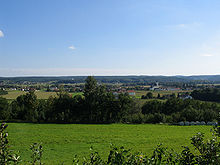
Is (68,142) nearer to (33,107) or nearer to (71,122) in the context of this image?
(71,122)

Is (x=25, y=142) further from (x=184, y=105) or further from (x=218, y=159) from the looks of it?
(x=184, y=105)

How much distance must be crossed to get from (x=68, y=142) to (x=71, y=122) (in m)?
17.3

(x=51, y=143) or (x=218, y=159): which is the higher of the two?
Answer: (x=218, y=159)

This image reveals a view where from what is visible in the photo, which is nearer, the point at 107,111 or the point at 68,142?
the point at 68,142

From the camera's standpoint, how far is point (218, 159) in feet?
13.7

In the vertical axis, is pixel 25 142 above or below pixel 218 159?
below

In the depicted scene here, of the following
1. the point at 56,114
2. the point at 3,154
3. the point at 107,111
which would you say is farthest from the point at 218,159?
the point at 56,114

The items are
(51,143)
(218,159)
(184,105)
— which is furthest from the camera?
(184,105)

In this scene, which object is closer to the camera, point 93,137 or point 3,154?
point 3,154

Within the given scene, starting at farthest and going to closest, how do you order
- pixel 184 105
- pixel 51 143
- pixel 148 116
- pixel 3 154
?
pixel 184 105
pixel 148 116
pixel 51 143
pixel 3 154

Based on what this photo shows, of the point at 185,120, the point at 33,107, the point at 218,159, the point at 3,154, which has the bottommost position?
the point at 185,120

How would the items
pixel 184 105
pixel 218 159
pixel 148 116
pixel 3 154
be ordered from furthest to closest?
pixel 184 105 < pixel 148 116 < pixel 218 159 < pixel 3 154

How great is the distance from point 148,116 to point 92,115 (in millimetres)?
14524

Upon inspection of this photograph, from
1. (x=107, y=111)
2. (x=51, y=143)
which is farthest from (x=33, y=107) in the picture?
(x=51, y=143)
